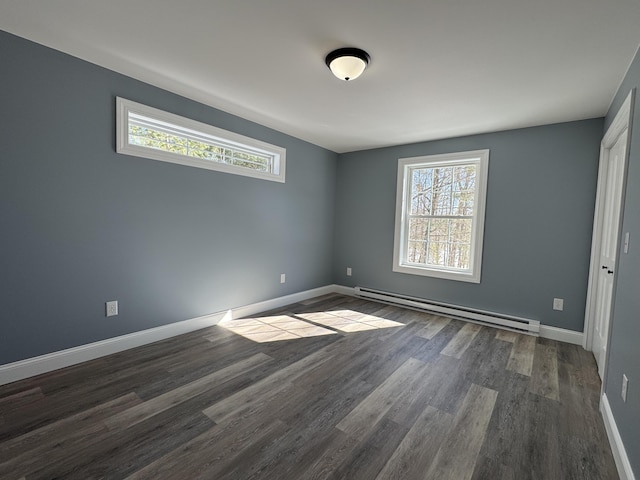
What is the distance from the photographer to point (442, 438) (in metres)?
1.74

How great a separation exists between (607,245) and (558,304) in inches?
34.8

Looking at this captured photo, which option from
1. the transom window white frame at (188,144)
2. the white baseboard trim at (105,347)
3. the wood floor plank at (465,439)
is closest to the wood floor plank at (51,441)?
the white baseboard trim at (105,347)

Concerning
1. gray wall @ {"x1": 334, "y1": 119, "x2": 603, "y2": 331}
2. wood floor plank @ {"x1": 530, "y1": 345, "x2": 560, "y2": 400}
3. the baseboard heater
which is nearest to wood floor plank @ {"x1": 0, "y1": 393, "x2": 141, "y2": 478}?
wood floor plank @ {"x1": 530, "y1": 345, "x2": 560, "y2": 400}

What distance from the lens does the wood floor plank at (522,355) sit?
262cm

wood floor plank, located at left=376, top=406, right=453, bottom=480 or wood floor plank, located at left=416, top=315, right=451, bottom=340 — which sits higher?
wood floor plank, located at left=416, top=315, right=451, bottom=340

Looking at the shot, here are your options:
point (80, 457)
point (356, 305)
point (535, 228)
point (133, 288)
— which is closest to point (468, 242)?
point (535, 228)

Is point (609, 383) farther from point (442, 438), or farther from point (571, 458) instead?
point (442, 438)

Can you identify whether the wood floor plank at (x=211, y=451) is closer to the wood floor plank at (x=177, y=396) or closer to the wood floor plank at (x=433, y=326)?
the wood floor plank at (x=177, y=396)

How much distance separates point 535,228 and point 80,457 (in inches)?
175

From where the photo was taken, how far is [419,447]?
166 centimetres

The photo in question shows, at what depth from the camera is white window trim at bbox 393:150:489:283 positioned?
12.5 ft

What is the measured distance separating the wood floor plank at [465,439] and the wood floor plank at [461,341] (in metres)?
0.64

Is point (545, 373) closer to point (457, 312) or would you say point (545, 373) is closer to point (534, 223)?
point (457, 312)

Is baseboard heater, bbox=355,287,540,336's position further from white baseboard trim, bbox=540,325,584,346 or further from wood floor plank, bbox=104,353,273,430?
wood floor plank, bbox=104,353,273,430
